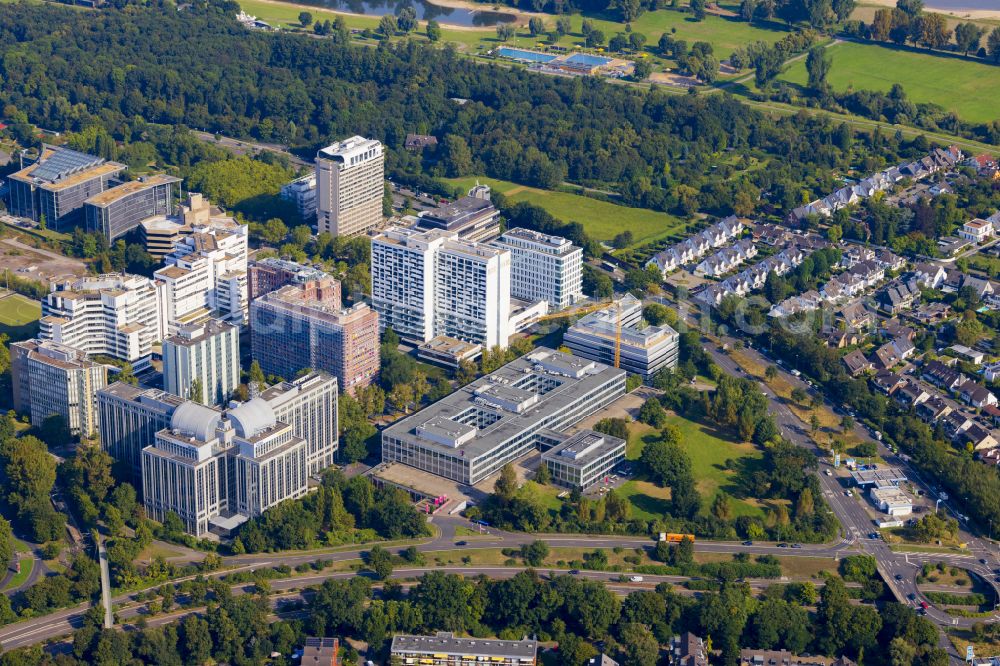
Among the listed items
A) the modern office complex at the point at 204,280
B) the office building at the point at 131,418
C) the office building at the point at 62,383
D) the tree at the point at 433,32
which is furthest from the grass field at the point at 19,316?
the tree at the point at 433,32

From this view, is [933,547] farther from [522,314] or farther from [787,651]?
[522,314]

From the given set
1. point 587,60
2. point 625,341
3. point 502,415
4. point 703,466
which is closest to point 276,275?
point 502,415

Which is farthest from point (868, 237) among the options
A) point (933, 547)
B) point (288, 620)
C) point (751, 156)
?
point (288, 620)

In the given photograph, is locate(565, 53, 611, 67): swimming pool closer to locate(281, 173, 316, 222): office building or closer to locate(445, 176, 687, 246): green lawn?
locate(445, 176, 687, 246): green lawn

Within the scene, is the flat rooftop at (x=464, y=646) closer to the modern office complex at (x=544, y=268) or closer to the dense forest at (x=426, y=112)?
the modern office complex at (x=544, y=268)

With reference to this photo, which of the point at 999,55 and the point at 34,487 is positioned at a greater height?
the point at 999,55

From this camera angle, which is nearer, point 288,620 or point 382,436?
point 288,620

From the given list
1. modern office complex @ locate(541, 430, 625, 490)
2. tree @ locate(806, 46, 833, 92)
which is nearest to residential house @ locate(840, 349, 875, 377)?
modern office complex @ locate(541, 430, 625, 490)

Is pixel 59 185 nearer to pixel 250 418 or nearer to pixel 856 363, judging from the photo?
pixel 250 418
